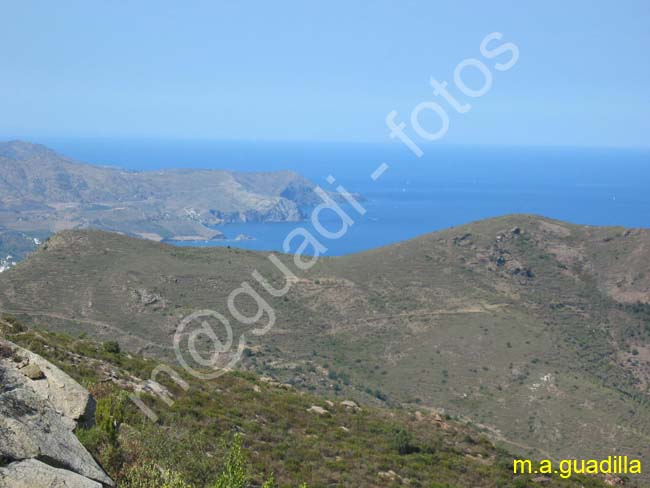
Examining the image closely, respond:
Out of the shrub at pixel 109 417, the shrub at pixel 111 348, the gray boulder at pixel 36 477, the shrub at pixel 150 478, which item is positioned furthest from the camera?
the shrub at pixel 111 348

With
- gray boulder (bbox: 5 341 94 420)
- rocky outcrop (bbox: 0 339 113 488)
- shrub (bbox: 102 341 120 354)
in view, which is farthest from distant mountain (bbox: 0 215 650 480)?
rocky outcrop (bbox: 0 339 113 488)

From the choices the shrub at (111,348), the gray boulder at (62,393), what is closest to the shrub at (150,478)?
the gray boulder at (62,393)

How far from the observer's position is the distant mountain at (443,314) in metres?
39.6

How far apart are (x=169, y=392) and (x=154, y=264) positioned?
38951 millimetres

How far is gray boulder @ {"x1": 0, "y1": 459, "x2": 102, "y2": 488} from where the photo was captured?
8203 mm

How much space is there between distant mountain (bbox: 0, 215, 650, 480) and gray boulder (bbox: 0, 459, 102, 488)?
96.2ft

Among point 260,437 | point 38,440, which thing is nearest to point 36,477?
point 38,440

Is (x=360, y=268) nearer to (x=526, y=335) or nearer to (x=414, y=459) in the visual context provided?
(x=526, y=335)

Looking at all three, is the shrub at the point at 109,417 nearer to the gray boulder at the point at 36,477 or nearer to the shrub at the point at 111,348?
the gray boulder at the point at 36,477

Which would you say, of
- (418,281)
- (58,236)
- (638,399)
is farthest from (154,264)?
(638,399)

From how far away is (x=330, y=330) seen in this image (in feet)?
163

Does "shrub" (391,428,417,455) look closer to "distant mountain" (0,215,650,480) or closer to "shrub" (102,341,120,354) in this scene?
"shrub" (102,341,120,354)

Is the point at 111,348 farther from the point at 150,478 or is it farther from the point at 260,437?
the point at 150,478

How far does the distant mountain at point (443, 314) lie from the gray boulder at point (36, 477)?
29318mm
